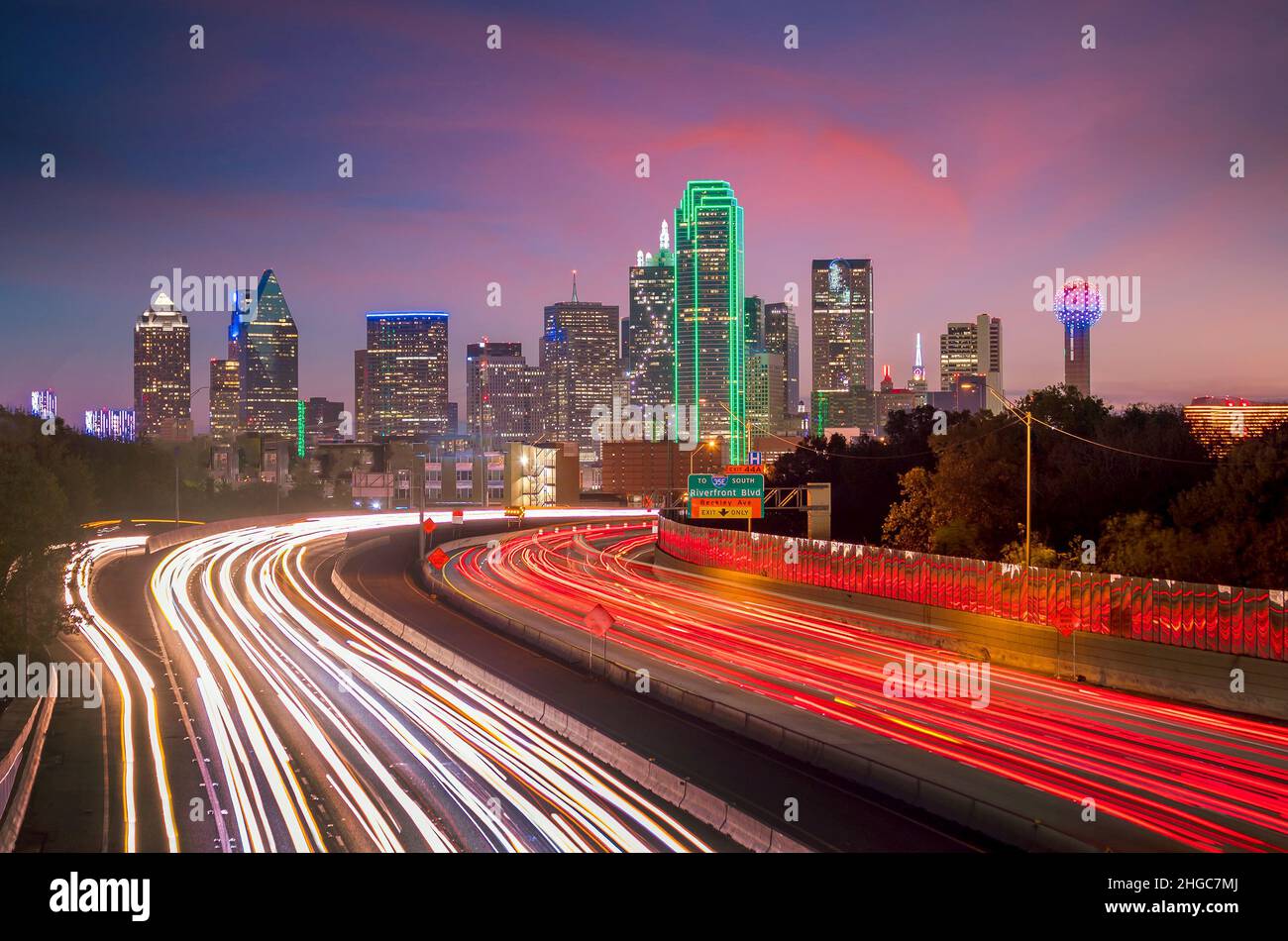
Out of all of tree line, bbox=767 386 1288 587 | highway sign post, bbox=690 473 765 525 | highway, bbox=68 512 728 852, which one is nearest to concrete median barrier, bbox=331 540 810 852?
highway, bbox=68 512 728 852

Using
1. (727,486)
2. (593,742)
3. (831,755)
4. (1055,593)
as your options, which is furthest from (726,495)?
(831,755)

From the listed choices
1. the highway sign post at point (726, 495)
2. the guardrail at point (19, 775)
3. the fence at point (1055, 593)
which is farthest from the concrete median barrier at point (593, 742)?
the highway sign post at point (726, 495)

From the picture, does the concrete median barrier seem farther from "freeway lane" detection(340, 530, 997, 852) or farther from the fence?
the fence

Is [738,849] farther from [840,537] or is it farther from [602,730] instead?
[840,537]

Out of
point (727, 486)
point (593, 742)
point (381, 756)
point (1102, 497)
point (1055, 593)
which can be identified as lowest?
point (381, 756)

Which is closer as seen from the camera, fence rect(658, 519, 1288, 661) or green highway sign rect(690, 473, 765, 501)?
fence rect(658, 519, 1288, 661)

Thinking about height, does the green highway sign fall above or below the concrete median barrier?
above

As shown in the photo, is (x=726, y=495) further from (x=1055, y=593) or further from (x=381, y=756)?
(x=381, y=756)
